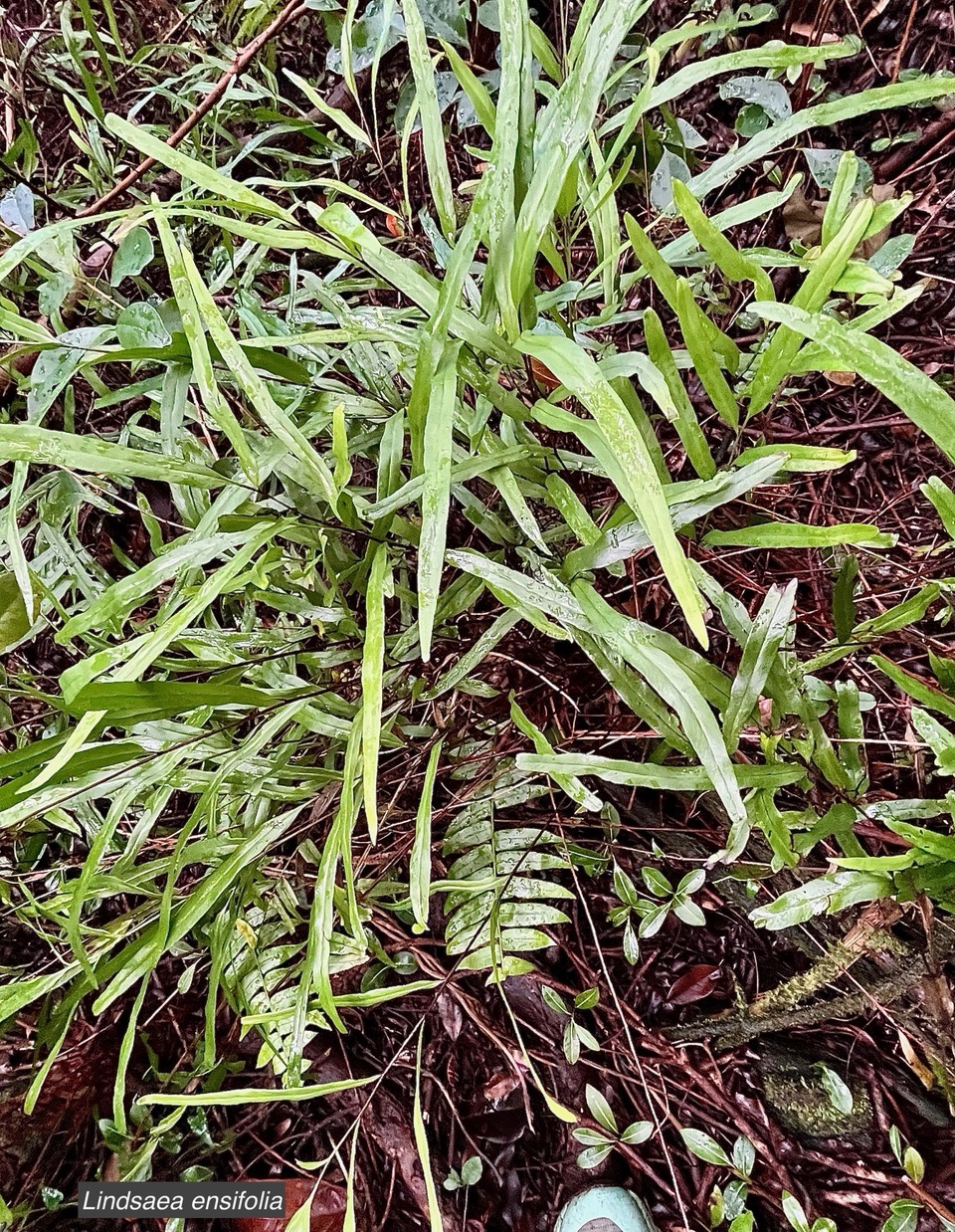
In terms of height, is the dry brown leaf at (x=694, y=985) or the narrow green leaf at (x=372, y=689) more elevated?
the narrow green leaf at (x=372, y=689)

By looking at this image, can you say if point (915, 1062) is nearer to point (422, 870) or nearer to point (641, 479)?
point (422, 870)

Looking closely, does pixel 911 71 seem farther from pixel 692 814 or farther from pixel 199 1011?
pixel 199 1011

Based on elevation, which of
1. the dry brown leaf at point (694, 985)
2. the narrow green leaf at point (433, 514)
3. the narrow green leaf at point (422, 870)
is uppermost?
the narrow green leaf at point (433, 514)

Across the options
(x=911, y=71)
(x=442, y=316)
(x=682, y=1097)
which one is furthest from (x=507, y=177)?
(x=682, y=1097)

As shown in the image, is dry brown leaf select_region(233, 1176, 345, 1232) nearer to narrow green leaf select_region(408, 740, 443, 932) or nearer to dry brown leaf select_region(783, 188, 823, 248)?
narrow green leaf select_region(408, 740, 443, 932)

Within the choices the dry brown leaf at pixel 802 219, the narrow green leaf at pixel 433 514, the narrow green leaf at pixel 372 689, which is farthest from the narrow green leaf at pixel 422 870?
the dry brown leaf at pixel 802 219

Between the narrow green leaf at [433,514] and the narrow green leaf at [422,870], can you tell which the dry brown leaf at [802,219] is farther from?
the narrow green leaf at [422,870]

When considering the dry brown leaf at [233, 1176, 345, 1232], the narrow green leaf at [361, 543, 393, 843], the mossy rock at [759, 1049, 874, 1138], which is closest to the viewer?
the narrow green leaf at [361, 543, 393, 843]

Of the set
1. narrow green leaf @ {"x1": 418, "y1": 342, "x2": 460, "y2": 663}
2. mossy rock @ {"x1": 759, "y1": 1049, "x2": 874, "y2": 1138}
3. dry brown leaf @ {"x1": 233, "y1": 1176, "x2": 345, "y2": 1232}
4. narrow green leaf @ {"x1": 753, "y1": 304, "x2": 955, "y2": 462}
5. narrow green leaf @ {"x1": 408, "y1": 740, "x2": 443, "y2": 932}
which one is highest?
narrow green leaf @ {"x1": 753, "y1": 304, "x2": 955, "y2": 462}

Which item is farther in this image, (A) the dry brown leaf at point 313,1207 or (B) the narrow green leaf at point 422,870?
(A) the dry brown leaf at point 313,1207

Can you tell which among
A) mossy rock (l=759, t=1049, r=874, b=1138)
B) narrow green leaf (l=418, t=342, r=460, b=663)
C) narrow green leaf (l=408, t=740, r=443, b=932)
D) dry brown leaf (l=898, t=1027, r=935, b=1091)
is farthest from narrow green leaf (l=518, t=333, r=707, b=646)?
mossy rock (l=759, t=1049, r=874, b=1138)

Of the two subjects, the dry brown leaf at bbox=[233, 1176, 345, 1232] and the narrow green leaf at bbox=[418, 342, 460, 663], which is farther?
the dry brown leaf at bbox=[233, 1176, 345, 1232]

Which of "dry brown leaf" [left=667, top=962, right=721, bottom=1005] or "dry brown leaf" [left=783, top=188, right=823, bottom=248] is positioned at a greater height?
"dry brown leaf" [left=783, top=188, right=823, bottom=248]

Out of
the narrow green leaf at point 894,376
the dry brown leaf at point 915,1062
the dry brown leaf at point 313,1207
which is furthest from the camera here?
the dry brown leaf at point 313,1207
